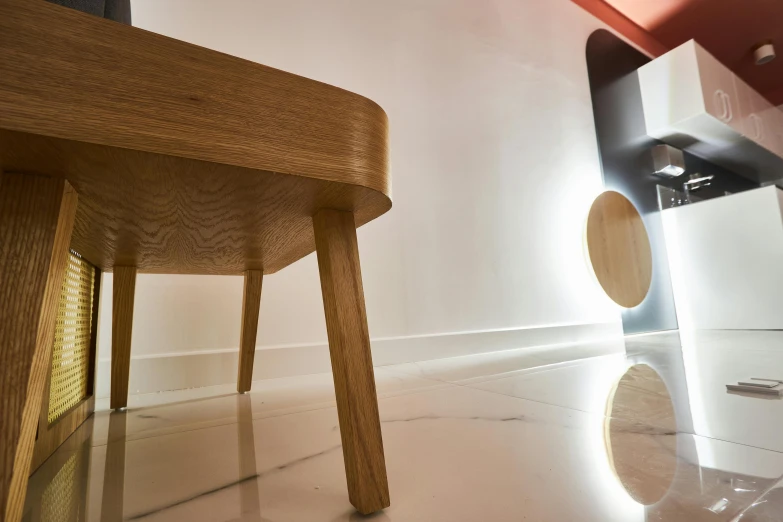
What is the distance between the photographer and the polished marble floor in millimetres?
368

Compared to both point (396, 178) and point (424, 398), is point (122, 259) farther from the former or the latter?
point (396, 178)

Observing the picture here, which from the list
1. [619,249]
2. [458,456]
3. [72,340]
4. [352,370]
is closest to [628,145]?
[619,249]

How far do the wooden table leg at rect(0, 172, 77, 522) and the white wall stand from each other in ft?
2.74

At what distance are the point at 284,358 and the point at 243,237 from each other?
0.70 m

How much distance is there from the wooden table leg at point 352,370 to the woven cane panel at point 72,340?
1.46ft

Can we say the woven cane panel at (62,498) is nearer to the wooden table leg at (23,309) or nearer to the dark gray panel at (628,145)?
the wooden table leg at (23,309)

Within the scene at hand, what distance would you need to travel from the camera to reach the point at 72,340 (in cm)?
67

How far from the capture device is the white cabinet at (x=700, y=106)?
2289 mm

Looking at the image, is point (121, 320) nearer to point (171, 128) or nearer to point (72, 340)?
point (72, 340)

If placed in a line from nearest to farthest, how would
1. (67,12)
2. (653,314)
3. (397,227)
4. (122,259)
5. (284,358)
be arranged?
1. (67,12)
2. (122,259)
3. (284,358)
4. (397,227)
5. (653,314)

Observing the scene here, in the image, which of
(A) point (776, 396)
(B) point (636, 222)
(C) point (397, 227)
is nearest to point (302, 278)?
(C) point (397, 227)

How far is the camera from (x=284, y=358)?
1151mm

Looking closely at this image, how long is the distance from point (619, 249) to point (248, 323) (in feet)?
6.55

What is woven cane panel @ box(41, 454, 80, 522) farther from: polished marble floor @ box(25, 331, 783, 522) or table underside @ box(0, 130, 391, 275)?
Result: table underside @ box(0, 130, 391, 275)
